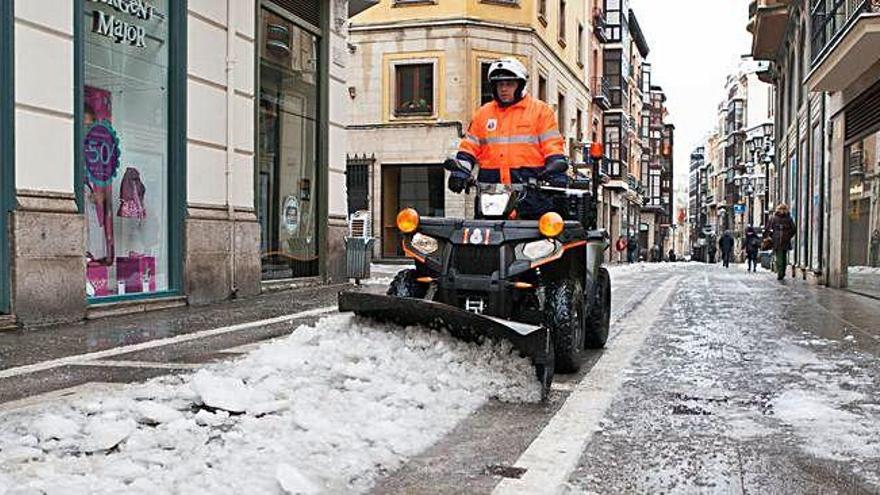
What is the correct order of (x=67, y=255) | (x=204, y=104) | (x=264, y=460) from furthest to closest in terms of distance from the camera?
1. (x=204, y=104)
2. (x=67, y=255)
3. (x=264, y=460)

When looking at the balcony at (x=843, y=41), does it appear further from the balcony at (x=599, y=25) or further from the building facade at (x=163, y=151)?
the balcony at (x=599, y=25)

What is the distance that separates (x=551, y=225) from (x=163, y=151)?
6.30 m

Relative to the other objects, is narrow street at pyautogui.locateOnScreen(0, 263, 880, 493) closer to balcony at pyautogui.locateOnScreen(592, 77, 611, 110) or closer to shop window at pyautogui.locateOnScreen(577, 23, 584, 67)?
shop window at pyautogui.locateOnScreen(577, 23, 584, 67)

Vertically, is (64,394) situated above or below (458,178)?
below

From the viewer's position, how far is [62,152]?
801cm

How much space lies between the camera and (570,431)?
398 centimetres

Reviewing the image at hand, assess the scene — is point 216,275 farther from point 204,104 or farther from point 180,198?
point 204,104

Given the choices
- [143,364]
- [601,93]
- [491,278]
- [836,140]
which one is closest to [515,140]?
[491,278]

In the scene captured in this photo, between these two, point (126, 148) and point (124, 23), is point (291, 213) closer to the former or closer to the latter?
point (126, 148)

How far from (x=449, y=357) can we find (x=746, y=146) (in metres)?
74.1

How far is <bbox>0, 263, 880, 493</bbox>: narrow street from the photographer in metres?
3.15

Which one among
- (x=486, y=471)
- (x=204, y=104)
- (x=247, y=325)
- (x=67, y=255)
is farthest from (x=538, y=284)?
(x=204, y=104)

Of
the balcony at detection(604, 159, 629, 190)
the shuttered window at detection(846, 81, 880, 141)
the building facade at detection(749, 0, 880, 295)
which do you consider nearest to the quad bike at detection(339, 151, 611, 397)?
the building facade at detection(749, 0, 880, 295)

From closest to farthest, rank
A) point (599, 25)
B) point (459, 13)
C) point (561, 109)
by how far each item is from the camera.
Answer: point (459, 13), point (561, 109), point (599, 25)
